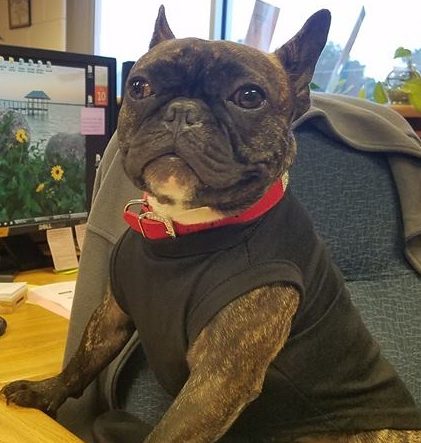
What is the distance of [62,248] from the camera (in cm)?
151

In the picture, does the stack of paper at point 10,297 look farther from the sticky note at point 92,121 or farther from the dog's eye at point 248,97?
the dog's eye at point 248,97

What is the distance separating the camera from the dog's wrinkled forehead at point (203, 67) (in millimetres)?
755

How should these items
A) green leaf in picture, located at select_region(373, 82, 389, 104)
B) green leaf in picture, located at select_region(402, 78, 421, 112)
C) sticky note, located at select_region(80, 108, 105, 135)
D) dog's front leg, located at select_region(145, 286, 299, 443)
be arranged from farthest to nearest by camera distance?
1. green leaf in picture, located at select_region(373, 82, 389, 104)
2. green leaf in picture, located at select_region(402, 78, 421, 112)
3. sticky note, located at select_region(80, 108, 105, 135)
4. dog's front leg, located at select_region(145, 286, 299, 443)

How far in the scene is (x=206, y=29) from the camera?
3.21 metres

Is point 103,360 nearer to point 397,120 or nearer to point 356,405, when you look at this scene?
point 356,405

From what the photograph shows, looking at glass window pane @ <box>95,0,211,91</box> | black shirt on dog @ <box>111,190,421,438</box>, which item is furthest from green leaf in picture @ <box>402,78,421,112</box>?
glass window pane @ <box>95,0,211,91</box>

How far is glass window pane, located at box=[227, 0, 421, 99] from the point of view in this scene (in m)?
2.37

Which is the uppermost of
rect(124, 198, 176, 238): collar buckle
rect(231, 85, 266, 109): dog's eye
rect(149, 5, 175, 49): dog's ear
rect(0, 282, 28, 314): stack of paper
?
rect(149, 5, 175, 49): dog's ear

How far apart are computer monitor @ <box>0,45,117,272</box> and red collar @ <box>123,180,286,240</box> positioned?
661mm

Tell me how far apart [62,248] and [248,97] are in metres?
0.86

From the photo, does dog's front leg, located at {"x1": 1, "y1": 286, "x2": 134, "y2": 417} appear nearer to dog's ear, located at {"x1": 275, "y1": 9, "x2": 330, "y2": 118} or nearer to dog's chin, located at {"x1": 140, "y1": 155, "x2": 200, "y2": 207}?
dog's chin, located at {"x1": 140, "y1": 155, "x2": 200, "y2": 207}

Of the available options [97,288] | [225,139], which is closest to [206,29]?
[97,288]

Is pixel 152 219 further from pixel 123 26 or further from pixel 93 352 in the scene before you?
pixel 123 26

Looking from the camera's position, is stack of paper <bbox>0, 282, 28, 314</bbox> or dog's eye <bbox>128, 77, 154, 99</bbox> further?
stack of paper <bbox>0, 282, 28, 314</bbox>
